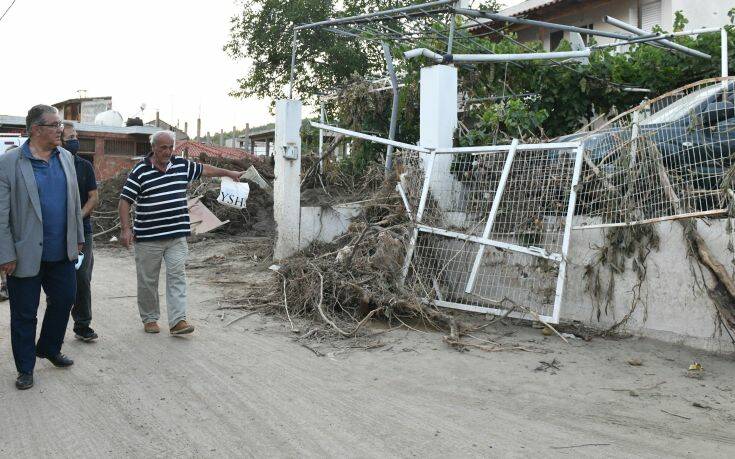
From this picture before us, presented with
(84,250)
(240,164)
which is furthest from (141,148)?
(84,250)

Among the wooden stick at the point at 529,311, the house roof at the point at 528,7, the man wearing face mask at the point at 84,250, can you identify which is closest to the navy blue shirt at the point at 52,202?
the man wearing face mask at the point at 84,250

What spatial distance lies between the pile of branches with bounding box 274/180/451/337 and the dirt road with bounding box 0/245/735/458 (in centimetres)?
44

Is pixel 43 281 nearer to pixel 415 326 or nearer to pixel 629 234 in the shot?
pixel 415 326

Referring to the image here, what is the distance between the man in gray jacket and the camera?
4551 mm

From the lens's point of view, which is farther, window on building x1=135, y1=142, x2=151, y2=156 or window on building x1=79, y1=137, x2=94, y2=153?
window on building x1=135, y1=142, x2=151, y2=156

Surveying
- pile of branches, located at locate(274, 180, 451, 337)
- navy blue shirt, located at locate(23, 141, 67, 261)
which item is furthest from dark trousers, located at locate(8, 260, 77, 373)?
pile of branches, located at locate(274, 180, 451, 337)

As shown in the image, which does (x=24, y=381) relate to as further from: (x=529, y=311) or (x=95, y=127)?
(x=95, y=127)

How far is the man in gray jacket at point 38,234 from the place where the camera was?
4.55m

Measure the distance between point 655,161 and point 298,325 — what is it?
12.6ft

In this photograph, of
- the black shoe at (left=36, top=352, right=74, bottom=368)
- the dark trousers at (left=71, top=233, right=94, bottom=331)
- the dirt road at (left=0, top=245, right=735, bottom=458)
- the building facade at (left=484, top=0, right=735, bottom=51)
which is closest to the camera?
the dirt road at (left=0, top=245, right=735, bottom=458)

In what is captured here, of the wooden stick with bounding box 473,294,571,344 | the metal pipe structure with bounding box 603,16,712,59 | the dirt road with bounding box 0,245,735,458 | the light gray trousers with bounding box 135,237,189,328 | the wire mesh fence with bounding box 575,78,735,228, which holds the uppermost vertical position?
the metal pipe structure with bounding box 603,16,712,59

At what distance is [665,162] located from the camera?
20.4 feet

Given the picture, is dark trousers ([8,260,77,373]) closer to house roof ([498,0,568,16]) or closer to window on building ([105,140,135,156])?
house roof ([498,0,568,16])

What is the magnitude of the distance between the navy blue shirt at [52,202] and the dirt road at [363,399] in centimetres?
98
